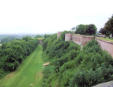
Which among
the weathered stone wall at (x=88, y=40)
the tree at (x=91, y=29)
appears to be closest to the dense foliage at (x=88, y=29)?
the tree at (x=91, y=29)

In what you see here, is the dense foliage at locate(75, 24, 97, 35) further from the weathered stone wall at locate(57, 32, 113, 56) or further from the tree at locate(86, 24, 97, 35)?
the weathered stone wall at locate(57, 32, 113, 56)

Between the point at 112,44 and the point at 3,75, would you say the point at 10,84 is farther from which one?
the point at 112,44

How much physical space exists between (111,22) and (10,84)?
15.1 metres

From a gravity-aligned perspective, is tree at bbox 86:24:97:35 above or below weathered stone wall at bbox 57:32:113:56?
above

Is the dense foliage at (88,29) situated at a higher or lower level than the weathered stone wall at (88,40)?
higher

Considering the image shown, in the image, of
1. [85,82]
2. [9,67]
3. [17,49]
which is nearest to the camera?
[85,82]

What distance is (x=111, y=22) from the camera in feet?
37.3

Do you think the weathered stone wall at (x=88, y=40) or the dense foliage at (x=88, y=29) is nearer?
the weathered stone wall at (x=88, y=40)

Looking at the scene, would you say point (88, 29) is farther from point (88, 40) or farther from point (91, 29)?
point (88, 40)

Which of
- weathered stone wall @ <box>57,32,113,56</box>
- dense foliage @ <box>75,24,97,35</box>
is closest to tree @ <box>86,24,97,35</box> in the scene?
dense foliage @ <box>75,24,97,35</box>

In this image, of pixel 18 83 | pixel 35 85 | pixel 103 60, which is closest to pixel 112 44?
pixel 103 60

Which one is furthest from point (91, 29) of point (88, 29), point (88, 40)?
point (88, 40)

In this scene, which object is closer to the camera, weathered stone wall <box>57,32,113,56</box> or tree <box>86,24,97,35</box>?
weathered stone wall <box>57,32,113,56</box>

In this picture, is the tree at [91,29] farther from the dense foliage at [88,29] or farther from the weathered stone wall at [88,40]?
the weathered stone wall at [88,40]
